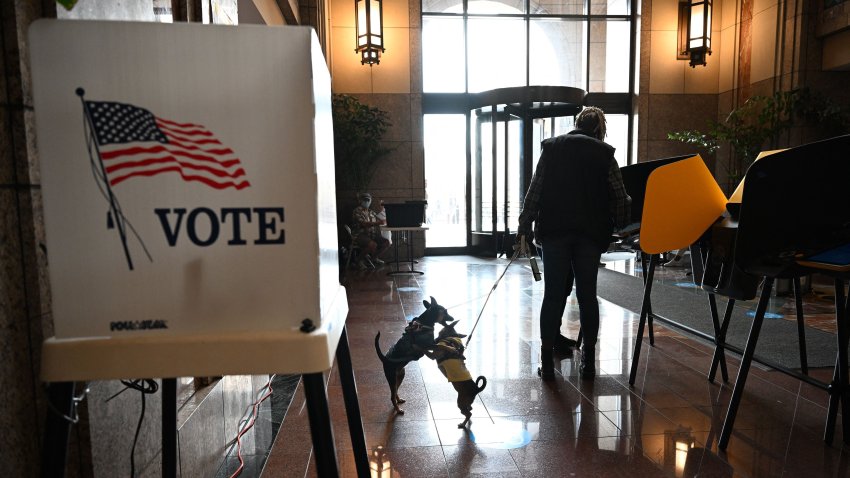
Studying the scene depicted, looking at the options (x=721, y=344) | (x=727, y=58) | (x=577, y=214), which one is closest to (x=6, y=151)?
(x=577, y=214)

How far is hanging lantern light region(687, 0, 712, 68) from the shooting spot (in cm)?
841

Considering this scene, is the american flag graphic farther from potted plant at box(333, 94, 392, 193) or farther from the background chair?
potted plant at box(333, 94, 392, 193)

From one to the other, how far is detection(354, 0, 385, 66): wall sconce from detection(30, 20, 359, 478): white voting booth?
775 cm

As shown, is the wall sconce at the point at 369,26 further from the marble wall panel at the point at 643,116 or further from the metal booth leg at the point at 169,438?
the metal booth leg at the point at 169,438

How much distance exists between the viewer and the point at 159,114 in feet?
2.56

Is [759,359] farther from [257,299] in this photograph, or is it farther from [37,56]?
[37,56]

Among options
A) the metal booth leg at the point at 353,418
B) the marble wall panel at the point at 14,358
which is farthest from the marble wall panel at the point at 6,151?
the metal booth leg at the point at 353,418

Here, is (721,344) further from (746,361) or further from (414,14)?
(414,14)

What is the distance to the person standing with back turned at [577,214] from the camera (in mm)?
2967

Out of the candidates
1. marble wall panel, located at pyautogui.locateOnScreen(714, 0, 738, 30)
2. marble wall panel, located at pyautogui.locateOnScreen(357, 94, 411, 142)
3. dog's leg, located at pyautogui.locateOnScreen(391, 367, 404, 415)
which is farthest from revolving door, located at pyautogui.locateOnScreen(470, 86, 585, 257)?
dog's leg, located at pyautogui.locateOnScreen(391, 367, 404, 415)

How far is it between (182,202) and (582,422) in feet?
7.41

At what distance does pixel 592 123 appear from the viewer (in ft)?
10.3

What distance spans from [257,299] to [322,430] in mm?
231

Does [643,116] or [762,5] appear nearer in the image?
[762,5]
